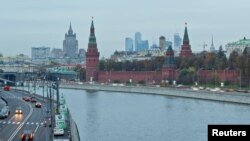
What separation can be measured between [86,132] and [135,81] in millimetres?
64911

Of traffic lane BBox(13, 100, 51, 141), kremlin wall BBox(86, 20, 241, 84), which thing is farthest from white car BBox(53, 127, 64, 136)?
kremlin wall BBox(86, 20, 241, 84)

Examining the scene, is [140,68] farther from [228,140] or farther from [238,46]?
[228,140]

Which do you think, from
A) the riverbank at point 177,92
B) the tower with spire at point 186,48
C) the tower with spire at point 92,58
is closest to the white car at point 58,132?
the riverbank at point 177,92

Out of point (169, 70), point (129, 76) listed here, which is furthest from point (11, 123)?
point (129, 76)

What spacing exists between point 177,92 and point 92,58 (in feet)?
115

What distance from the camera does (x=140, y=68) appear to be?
9838 cm

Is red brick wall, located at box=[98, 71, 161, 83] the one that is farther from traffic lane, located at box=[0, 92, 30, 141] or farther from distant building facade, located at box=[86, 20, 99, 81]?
traffic lane, located at box=[0, 92, 30, 141]

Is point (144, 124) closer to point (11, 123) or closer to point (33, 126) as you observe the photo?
point (11, 123)

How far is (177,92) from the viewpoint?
2576 inches

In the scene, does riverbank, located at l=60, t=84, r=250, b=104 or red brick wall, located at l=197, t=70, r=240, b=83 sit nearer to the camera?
riverbank, located at l=60, t=84, r=250, b=104

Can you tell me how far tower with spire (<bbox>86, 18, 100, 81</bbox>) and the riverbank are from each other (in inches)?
159

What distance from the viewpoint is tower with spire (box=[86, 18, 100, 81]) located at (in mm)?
98875

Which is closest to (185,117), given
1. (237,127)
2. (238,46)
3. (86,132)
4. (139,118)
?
(139,118)

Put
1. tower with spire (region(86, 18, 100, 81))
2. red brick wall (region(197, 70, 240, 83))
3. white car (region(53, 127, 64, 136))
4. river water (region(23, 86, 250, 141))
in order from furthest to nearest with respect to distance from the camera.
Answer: tower with spire (region(86, 18, 100, 81)) < red brick wall (region(197, 70, 240, 83)) < river water (region(23, 86, 250, 141)) < white car (region(53, 127, 64, 136))
